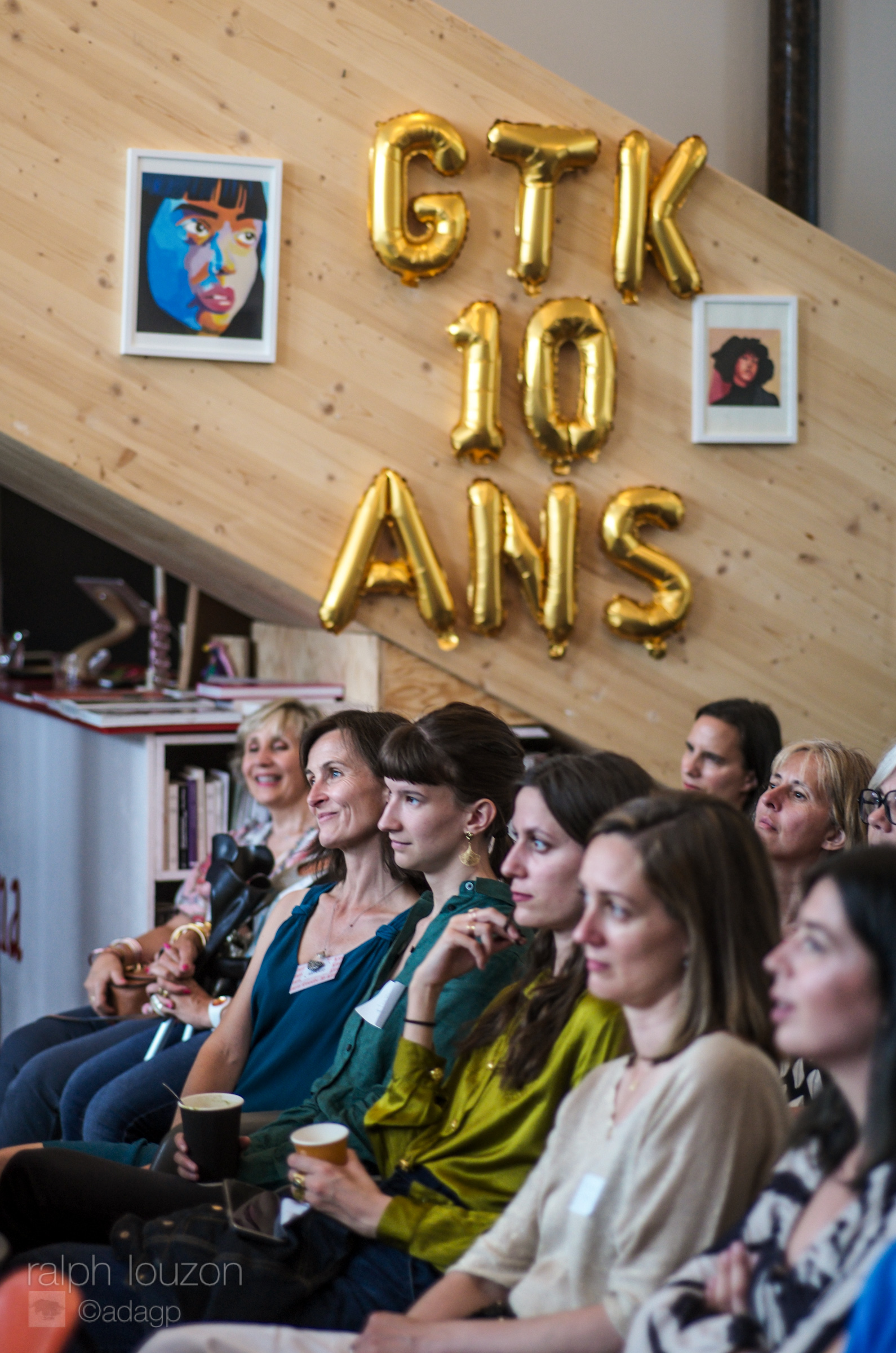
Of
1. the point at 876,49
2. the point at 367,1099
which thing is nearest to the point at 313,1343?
the point at 367,1099

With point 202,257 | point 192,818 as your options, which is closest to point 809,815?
point 192,818

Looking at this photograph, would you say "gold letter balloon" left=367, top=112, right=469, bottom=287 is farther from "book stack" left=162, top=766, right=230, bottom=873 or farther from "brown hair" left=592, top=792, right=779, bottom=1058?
"brown hair" left=592, top=792, right=779, bottom=1058

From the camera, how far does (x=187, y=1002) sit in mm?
2928

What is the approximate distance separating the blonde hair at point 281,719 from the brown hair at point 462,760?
1.18m

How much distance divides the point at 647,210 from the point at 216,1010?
2.67 m

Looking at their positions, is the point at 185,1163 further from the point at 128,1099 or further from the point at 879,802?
the point at 879,802

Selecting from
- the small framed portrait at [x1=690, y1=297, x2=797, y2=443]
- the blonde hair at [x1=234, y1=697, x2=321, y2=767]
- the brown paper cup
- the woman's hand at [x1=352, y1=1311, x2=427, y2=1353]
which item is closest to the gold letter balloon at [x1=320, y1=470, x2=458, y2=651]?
the blonde hair at [x1=234, y1=697, x2=321, y2=767]

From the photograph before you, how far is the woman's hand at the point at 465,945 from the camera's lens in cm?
189

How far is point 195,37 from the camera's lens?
3641mm

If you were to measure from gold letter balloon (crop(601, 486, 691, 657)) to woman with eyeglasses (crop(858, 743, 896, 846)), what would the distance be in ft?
5.20

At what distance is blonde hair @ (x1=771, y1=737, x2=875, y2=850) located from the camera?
2557 millimetres

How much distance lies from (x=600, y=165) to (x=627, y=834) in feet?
9.94

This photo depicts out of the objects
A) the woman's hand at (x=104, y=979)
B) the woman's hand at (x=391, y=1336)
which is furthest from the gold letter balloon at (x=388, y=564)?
the woman's hand at (x=391, y=1336)

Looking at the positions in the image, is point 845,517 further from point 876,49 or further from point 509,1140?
point 509,1140
